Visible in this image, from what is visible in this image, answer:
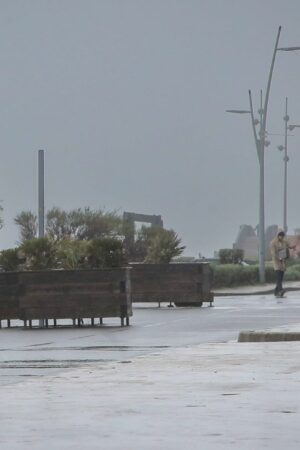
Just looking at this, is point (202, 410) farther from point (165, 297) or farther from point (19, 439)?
point (165, 297)

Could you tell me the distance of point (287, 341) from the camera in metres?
18.5

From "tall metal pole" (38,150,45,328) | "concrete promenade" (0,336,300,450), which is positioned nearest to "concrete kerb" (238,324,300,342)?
"concrete promenade" (0,336,300,450)

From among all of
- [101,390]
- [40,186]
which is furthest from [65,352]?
[40,186]

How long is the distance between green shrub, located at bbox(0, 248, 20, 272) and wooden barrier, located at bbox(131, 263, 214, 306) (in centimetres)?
684

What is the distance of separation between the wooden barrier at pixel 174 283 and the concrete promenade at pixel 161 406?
2037 cm

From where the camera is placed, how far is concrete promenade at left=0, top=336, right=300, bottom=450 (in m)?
8.95

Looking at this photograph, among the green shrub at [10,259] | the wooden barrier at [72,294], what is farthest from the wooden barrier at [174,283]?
the wooden barrier at [72,294]

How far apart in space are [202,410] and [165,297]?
26.0 m

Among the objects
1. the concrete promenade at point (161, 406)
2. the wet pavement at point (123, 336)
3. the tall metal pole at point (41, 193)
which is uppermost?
the tall metal pole at point (41, 193)

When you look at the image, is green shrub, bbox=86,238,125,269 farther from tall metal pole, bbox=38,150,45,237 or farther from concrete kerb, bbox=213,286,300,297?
concrete kerb, bbox=213,286,300,297

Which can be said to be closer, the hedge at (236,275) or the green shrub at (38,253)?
the green shrub at (38,253)

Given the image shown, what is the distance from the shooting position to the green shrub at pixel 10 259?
97.9 feet

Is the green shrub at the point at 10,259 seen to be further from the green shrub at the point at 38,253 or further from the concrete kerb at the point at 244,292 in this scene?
the concrete kerb at the point at 244,292

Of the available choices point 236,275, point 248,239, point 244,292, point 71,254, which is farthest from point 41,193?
point 248,239
